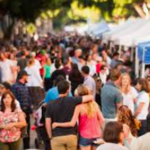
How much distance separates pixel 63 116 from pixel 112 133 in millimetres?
2495

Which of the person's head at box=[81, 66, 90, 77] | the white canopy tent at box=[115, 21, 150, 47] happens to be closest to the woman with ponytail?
the person's head at box=[81, 66, 90, 77]

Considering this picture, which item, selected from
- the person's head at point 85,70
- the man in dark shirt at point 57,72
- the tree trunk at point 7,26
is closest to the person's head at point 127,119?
the person's head at point 85,70

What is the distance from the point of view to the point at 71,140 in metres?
9.19

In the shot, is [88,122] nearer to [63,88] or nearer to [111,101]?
[63,88]

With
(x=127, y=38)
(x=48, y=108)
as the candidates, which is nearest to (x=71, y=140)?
(x=48, y=108)

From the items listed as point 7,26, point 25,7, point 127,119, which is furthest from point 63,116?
point 7,26

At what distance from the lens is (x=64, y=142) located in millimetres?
9180

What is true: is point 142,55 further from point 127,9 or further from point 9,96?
point 127,9

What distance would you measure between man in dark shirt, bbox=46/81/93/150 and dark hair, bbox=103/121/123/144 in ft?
7.73

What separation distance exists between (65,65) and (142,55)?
7.53ft

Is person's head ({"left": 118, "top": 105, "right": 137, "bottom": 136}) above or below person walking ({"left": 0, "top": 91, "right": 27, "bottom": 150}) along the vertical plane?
above

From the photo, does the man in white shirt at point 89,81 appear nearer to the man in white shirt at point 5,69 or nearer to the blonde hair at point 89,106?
the blonde hair at point 89,106

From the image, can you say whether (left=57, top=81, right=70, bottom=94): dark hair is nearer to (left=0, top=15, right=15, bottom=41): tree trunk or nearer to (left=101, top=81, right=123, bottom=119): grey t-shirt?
(left=101, top=81, right=123, bottom=119): grey t-shirt

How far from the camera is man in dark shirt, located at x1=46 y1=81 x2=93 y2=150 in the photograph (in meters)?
9.18
